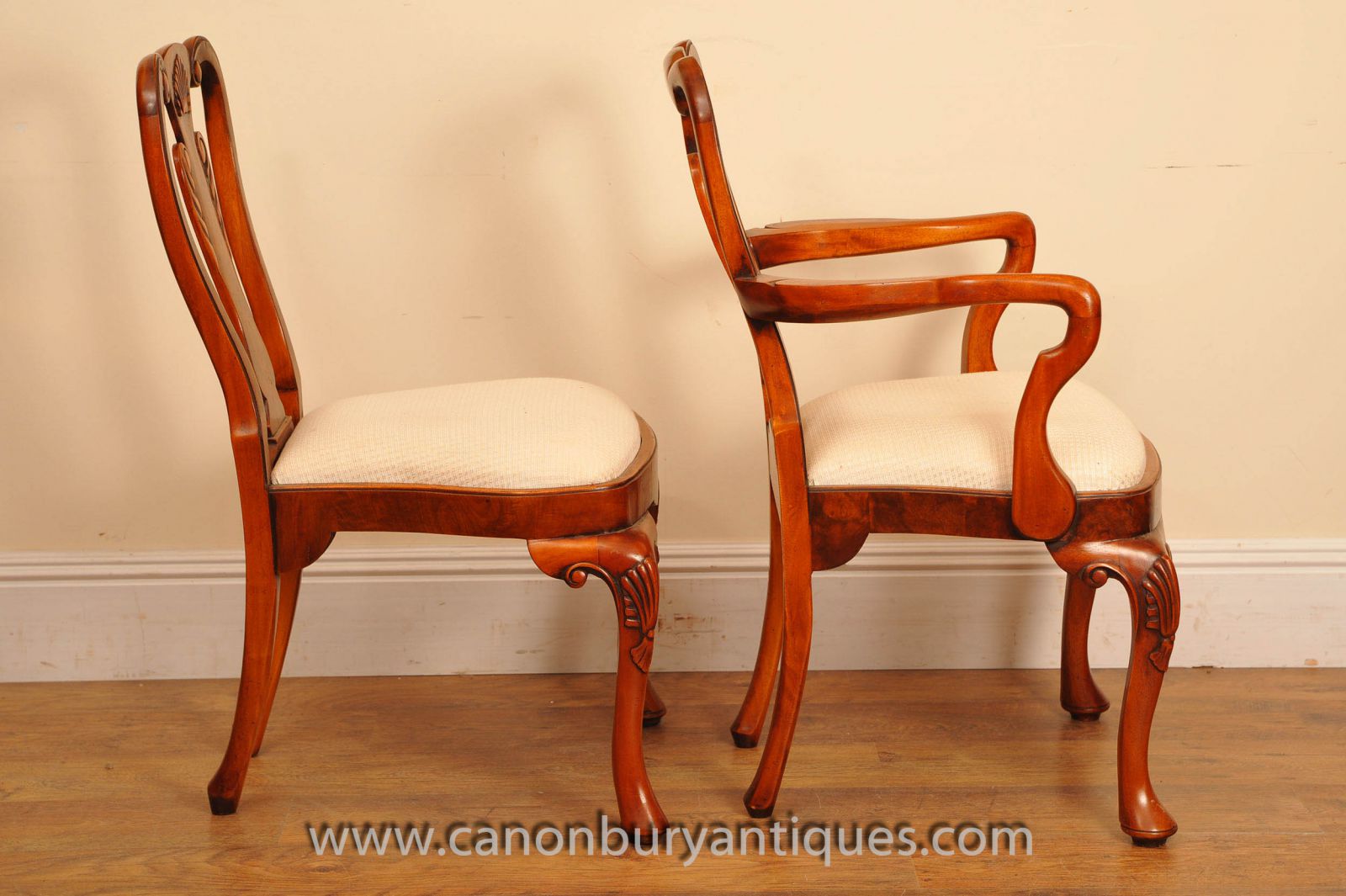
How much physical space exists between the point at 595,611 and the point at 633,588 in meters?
0.64

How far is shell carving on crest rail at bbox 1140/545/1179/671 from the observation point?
4.83 feet

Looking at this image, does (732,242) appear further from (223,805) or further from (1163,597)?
(223,805)

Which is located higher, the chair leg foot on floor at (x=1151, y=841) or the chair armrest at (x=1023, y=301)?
the chair armrest at (x=1023, y=301)

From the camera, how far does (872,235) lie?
1.77 meters

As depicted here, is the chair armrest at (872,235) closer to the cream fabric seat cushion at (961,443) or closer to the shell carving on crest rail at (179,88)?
the cream fabric seat cushion at (961,443)

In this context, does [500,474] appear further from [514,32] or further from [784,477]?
[514,32]

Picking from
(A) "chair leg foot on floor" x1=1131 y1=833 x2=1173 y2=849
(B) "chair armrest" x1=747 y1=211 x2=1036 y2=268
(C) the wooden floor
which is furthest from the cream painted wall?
(A) "chair leg foot on floor" x1=1131 y1=833 x2=1173 y2=849

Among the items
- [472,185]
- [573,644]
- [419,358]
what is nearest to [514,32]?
[472,185]

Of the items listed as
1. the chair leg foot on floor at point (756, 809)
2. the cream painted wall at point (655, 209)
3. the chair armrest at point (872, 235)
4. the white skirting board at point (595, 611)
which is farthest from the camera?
the white skirting board at point (595, 611)

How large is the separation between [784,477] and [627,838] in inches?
21.4

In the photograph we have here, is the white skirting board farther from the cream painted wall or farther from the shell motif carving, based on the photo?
the shell motif carving

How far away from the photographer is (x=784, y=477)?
4.99 feet

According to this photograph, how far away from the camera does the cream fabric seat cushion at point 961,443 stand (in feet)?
4.78

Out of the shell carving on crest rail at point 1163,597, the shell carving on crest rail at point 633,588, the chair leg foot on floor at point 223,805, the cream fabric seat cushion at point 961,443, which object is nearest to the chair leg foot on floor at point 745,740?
the shell carving on crest rail at point 633,588
